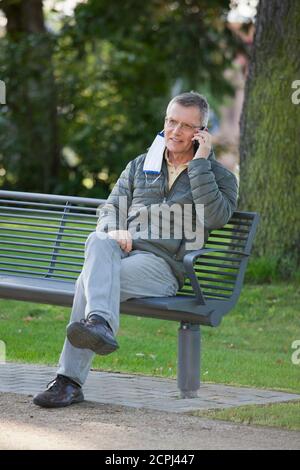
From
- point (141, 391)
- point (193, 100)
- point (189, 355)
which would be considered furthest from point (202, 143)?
point (141, 391)

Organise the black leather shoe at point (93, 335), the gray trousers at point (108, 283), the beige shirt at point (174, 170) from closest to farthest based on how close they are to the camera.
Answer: the black leather shoe at point (93, 335), the gray trousers at point (108, 283), the beige shirt at point (174, 170)

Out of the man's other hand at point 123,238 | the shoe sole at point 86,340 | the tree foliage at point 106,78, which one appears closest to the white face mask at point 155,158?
the man's other hand at point 123,238

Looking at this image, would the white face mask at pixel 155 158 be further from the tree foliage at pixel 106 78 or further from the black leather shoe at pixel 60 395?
the tree foliage at pixel 106 78

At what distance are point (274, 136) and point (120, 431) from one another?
17.2 feet

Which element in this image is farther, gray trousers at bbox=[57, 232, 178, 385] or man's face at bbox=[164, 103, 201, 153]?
man's face at bbox=[164, 103, 201, 153]

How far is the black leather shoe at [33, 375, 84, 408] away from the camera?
19.6 ft

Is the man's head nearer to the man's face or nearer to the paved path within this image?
the man's face

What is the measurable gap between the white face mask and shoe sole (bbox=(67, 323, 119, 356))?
1.17 m

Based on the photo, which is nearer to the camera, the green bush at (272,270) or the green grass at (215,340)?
the green grass at (215,340)

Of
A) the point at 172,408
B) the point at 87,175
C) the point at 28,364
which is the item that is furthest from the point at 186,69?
the point at 172,408

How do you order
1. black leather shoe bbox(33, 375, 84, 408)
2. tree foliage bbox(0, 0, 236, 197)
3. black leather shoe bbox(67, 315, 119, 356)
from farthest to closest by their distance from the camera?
tree foliage bbox(0, 0, 236, 197), black leather shoe bbox(33, 375, 84, 408), black leather shoe bbox(67, 315, 119, 356)

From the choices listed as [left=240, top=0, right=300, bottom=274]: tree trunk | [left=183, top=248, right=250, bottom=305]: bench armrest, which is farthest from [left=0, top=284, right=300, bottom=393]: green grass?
[left=183, top=248, right=250, bottom=305]: bench armrest

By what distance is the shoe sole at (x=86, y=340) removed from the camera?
221 inches

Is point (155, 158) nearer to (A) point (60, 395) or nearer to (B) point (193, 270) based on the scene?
(B) point (193, 270)
